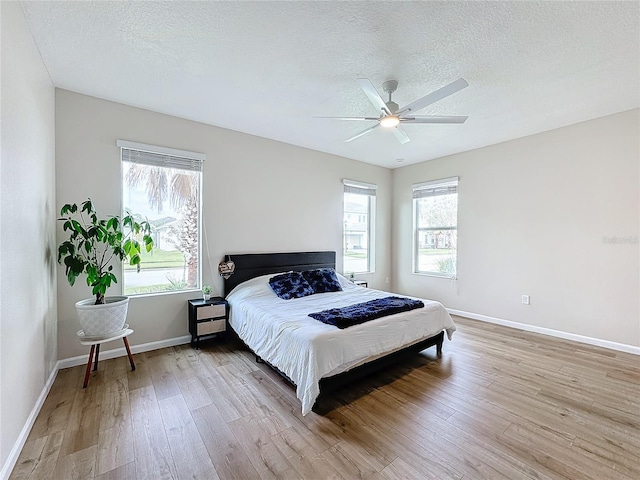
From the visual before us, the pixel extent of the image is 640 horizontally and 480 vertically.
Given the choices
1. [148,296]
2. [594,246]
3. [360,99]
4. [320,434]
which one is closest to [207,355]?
[148,296]

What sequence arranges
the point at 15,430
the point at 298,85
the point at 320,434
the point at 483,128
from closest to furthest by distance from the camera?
→ the point at 15,430 → the point at 320,434 → the point at 298,85 → the point at 483,128

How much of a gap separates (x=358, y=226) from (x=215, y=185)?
9.27 feet

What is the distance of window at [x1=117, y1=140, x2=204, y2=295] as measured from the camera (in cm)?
326

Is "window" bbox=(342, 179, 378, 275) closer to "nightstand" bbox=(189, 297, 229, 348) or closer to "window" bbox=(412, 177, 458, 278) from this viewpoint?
"window" bbox=(412, 177, 458, 278)

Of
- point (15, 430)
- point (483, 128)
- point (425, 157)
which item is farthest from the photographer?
point (425, 157)

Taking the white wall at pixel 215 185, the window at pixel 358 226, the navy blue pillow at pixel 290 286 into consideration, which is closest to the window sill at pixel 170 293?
the white wall at pixel 215 185

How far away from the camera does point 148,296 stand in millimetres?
3311

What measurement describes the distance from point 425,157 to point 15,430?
5680 millimetres

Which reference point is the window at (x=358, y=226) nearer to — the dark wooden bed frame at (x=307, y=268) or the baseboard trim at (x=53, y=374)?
the dark wooden bed frame at (x=307, y=268)

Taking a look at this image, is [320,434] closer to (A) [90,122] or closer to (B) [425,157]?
(A) [90,122]

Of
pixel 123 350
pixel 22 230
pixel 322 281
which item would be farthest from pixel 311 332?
pixel 123 350

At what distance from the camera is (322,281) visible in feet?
13.3

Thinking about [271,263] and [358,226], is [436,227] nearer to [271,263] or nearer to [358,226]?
[358,226]

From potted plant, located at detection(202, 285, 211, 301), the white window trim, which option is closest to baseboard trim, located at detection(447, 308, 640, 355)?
potted plant, located at detection(202, 285, 211, 301)
